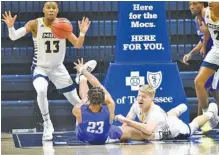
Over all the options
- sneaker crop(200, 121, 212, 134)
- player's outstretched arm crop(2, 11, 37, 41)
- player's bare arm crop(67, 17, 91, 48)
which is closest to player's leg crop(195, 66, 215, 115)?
sneaker crop(200, 121, 212, 134)

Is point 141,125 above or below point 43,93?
below

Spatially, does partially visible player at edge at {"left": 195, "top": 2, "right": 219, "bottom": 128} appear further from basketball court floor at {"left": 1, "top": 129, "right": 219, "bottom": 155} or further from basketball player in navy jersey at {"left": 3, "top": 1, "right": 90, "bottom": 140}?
basketball player in navy jersey at {"left": 3, "top": 1, "right": 90, "bottom": 140}

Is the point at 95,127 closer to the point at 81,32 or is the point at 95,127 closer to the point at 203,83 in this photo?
the point at 81,32

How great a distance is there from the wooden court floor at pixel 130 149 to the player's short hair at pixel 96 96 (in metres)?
0.42

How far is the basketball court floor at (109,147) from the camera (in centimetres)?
538

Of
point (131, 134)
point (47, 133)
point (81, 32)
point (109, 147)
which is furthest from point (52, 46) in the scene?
point (109, 147)

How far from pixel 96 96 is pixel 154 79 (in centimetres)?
117

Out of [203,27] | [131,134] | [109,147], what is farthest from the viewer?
[203,27]

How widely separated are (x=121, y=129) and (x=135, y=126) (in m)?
0.17

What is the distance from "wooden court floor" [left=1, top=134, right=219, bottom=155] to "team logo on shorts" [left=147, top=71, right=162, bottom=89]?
91 cm

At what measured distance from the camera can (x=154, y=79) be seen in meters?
6.91

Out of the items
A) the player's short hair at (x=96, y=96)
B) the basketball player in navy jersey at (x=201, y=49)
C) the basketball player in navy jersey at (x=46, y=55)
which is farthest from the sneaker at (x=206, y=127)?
the player's short hair at (x=96, y=96)

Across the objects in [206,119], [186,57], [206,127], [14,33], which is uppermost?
[14,33]

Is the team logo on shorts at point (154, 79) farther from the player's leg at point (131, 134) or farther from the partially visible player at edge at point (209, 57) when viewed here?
the player's leg at point (131, 134)
